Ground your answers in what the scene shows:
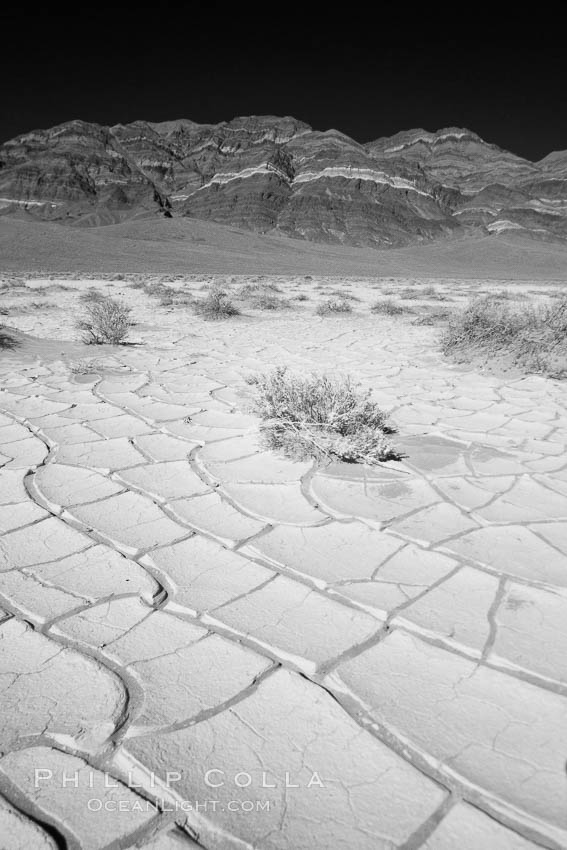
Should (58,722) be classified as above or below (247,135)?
below

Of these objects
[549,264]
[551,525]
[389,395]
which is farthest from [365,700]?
[549,264]

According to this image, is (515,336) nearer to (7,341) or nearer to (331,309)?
(331,309)

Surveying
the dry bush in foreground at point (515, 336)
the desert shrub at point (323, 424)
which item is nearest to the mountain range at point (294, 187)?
the dry bush in foreground at point (515, 336)

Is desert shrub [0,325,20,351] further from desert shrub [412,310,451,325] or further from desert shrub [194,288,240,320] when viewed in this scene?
desert shrub [412,310,451,325]

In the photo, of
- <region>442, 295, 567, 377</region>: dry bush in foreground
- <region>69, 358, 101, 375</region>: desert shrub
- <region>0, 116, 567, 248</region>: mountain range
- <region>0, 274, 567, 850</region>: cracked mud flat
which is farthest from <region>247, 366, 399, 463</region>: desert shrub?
<region>0, 116, 567, 248</region>: mountain range

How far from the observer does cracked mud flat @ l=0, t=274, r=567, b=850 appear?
54.2 inches

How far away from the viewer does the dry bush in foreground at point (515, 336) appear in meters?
5.91

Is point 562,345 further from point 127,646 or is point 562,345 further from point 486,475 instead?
point 127,646

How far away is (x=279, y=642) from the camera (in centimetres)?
194

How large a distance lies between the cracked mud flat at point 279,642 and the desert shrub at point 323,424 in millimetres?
162

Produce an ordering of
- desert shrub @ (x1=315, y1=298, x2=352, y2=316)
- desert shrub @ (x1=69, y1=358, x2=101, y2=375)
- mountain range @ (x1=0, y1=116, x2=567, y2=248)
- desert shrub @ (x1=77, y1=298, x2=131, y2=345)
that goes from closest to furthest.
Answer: desert shrub @ (x1=69, y1=358, x2=101, y2=375) → desert shrub @ (x1=77, y1=298, x2=131, y2=345) → desert shrub @ (x1=315, y1=298, x2=352, y2=316) → mountain range @ (x1=0, y1=116, x2=567, y2=248)

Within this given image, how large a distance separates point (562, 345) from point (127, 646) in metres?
5.72

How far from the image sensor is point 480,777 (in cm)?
144

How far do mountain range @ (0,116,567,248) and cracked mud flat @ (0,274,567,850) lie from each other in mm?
83561
